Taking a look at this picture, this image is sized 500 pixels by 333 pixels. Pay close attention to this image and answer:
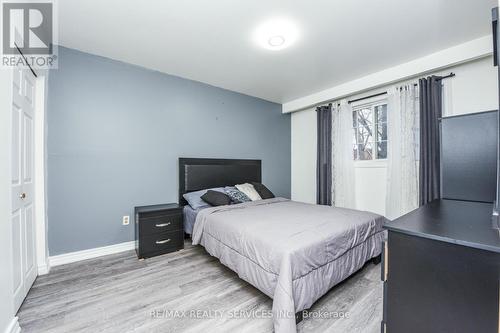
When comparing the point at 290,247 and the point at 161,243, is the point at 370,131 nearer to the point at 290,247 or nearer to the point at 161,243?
the point at 290,247

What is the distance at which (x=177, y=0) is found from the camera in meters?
1.77

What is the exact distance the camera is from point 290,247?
4.96ft

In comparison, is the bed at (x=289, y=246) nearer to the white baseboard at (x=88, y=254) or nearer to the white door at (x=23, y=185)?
the white baseboard at (x=88, y=254)

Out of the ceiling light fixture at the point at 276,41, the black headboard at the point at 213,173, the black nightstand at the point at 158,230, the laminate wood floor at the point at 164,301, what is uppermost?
the ceiling light fixture at the point at 276,41

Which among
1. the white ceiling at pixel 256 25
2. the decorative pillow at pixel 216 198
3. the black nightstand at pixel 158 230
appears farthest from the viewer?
the decorative pillow at pixel 216 198

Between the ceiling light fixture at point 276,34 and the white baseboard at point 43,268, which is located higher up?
the ceiling light fixture at point 276,34

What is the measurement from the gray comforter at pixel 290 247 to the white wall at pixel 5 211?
4.76 ft

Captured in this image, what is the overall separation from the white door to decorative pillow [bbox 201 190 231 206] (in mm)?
1768

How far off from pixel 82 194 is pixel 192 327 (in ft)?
6.79

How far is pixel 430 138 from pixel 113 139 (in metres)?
4.06

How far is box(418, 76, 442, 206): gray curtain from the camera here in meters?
2.67

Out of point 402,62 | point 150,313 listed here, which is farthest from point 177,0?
point 402,62

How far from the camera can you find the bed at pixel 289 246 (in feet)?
4.74

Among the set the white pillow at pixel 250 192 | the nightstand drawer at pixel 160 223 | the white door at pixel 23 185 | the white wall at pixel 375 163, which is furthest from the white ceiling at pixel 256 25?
the nightstand drawer at pixel 160 223
